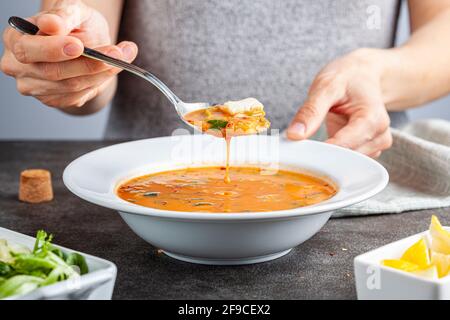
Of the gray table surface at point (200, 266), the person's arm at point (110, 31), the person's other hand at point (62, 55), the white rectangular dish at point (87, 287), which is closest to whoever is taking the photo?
the white rectangular dish at point (87, 287)

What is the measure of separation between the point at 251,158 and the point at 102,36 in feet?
1.98

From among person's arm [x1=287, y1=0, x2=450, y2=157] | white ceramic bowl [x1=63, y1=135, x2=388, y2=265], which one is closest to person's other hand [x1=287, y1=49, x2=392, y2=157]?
person's arm [x1=287, y1=0, x2=450, y2=157]

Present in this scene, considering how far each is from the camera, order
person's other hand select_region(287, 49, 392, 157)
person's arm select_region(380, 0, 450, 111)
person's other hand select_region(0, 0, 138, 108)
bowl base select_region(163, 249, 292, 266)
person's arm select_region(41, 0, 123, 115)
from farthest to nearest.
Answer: person's arm select_region(41, 0, 123, 115) < person's arm select_region(380, 0, 450, 111) < person's other hand select_region(287, 49, 392, 157) < person's other hand select_region(0, 0, 138, 108) < bowl base select_region(163, 249, 292, 266)

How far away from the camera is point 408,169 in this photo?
87.3 inches

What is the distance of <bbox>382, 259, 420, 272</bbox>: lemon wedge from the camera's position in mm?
1258

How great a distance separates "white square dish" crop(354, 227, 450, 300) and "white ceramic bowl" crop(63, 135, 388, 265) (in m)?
0.14

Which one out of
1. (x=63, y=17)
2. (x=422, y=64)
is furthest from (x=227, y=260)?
(x=422, y=64)

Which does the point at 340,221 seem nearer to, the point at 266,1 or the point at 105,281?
the point at 105,281

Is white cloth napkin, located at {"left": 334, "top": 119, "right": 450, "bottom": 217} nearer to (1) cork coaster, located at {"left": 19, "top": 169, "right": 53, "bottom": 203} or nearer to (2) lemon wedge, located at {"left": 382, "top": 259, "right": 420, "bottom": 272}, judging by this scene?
(2) lemon wedge, located at {"left": 382, "top": 259, "right": 420, "bottom": 272}

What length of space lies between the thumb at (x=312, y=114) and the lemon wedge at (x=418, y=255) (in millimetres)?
691

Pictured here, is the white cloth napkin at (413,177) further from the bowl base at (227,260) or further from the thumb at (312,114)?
the bowl base at (227,260)

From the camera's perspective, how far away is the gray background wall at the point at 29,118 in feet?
14.4

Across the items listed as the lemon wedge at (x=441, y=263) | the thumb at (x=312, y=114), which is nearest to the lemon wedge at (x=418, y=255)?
the lemon wedge at (x=441, y=263)
